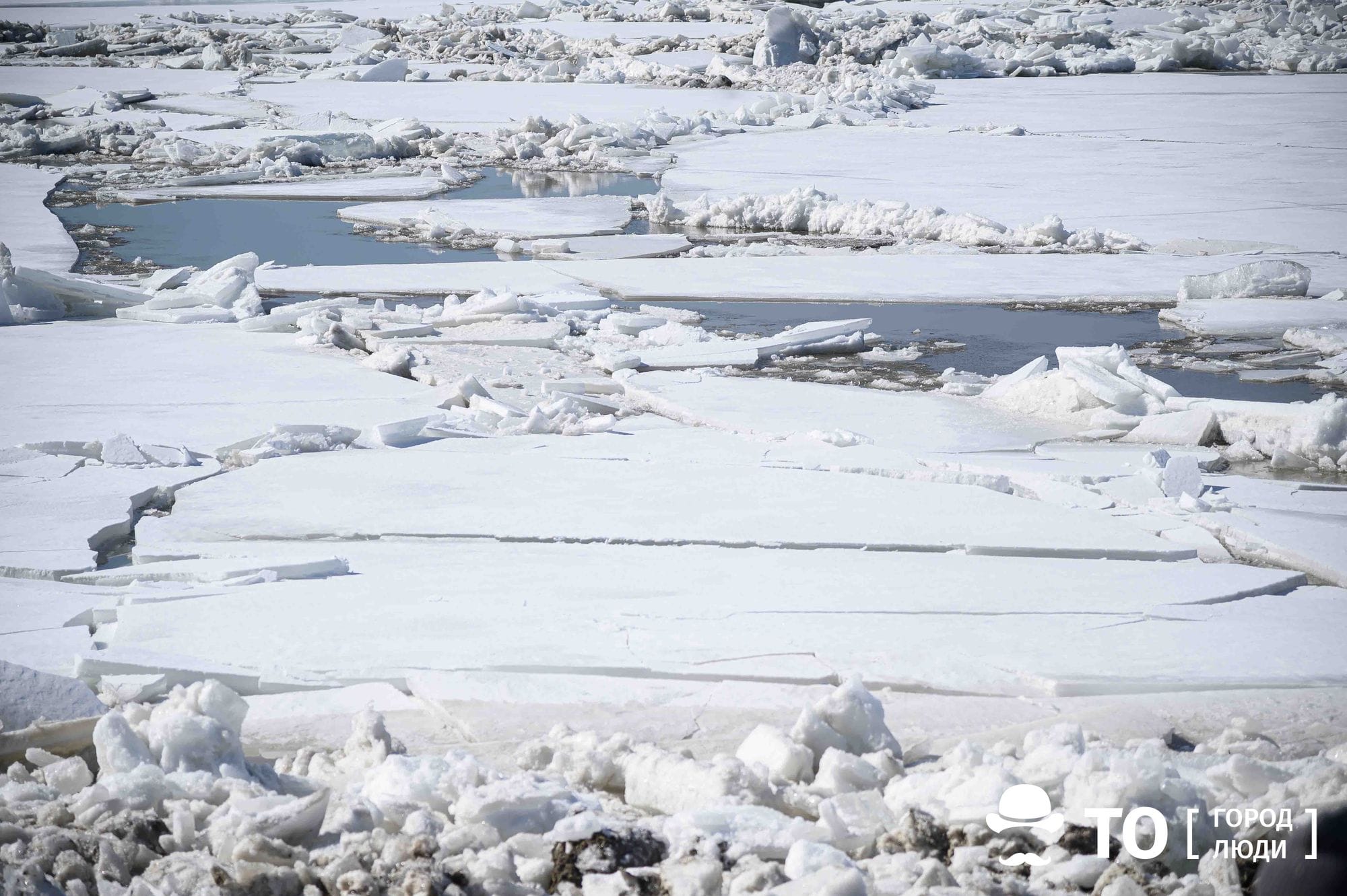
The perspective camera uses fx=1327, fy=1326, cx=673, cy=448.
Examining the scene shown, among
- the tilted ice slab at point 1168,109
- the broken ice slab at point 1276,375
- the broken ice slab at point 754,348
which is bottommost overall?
the broken ice slab at point 1276,375

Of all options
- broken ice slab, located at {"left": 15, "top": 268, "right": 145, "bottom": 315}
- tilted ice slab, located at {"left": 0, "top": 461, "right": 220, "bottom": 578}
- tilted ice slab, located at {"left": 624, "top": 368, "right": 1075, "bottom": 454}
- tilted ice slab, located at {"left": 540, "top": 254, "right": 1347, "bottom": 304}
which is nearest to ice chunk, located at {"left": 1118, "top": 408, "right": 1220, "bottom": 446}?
tilted ice slab, located at {"left": 624, "top": 368, "right": 1075, "bottom": 454}

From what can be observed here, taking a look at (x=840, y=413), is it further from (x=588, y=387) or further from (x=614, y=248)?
(x=614, y=248)

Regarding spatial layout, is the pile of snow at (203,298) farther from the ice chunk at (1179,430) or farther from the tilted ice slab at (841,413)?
the ice chunk at (1179,430)

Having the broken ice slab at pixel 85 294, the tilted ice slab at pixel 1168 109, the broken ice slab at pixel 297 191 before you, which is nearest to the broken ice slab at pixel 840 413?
the broken ice slab at pixel 85 294

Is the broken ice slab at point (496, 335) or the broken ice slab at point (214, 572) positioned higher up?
the broken ice slab at point (214, 572)

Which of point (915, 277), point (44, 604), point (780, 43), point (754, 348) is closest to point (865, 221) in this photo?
point (915, 277)

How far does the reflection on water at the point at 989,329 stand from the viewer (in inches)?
208

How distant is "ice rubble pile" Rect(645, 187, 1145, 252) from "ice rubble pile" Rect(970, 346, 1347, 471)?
3.37 metres

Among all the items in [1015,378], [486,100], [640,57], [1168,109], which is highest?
[640,57]

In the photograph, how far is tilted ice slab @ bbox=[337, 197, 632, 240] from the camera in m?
8.81

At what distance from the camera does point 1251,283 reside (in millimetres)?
6582

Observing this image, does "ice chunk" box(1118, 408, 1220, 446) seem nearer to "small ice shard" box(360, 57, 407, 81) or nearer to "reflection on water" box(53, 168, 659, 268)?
"reflection on water" box(53, 168, 659, 268)

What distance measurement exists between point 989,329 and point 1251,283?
1.47 meters

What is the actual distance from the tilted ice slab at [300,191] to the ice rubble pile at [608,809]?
29.0 ft
